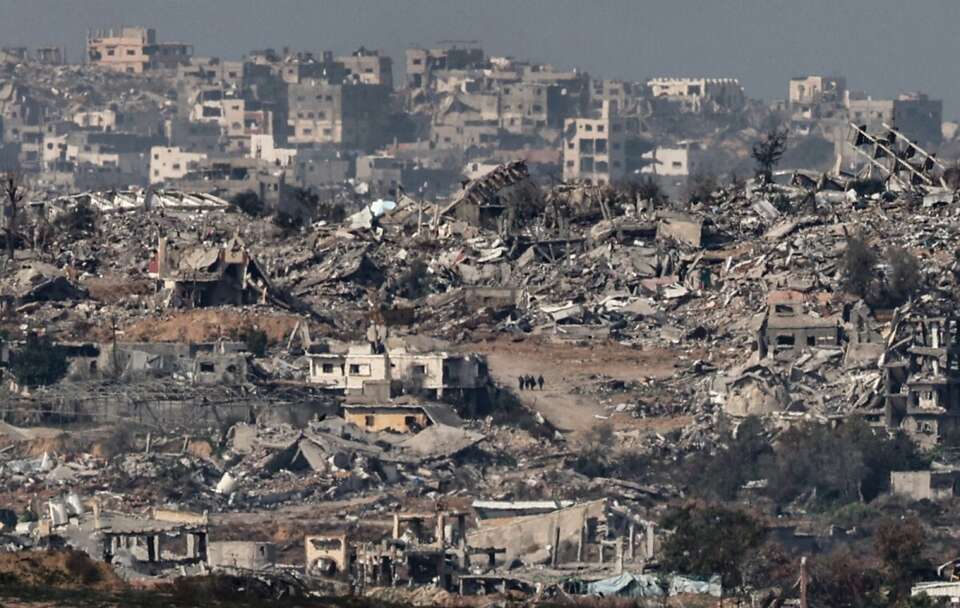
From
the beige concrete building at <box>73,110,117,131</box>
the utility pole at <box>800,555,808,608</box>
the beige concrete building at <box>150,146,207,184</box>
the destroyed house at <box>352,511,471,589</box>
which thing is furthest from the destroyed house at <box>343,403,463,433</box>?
the beige concrete building at <box>73,110,117,131</box>

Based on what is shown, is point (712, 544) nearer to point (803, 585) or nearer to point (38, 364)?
point (803, 585)

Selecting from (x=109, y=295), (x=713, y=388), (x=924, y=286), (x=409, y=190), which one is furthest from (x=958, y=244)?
(x=409, y=190)

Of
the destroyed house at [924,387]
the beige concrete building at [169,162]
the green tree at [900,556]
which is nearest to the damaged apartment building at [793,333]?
the destroyed house at [924,387]

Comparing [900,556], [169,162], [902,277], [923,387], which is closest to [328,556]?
[900,556]

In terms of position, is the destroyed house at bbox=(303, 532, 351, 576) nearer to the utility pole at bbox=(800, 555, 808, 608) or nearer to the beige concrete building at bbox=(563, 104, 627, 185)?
the utility pole at bbox=(800, 555, 808, 608)

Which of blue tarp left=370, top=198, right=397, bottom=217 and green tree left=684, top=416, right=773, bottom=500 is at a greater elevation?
blue tarp left=370, top=198, right=397, bottom=217

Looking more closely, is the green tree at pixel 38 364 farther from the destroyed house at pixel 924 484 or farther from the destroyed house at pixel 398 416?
the destroyed house at pixel 924 484
